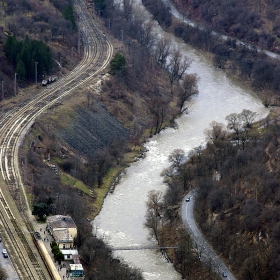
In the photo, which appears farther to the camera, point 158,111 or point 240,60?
point 240,60

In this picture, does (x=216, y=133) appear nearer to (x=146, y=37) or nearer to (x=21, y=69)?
(x=21, y=69)

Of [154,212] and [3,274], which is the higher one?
[3,274]

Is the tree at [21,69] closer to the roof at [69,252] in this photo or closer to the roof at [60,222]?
the roof at [60,222]

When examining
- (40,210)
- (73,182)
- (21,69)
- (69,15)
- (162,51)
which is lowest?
(162,51)

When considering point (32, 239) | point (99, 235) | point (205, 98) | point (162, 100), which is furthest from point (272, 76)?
point (32, 239)

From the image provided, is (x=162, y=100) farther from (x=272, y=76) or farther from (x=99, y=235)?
(x=99, y=235)

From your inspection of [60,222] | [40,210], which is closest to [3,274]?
[60,222]

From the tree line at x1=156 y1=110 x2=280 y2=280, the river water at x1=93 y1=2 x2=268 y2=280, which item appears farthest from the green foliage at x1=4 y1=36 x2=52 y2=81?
the tree line at x1=156 y1=110 x2=280 y2=280
